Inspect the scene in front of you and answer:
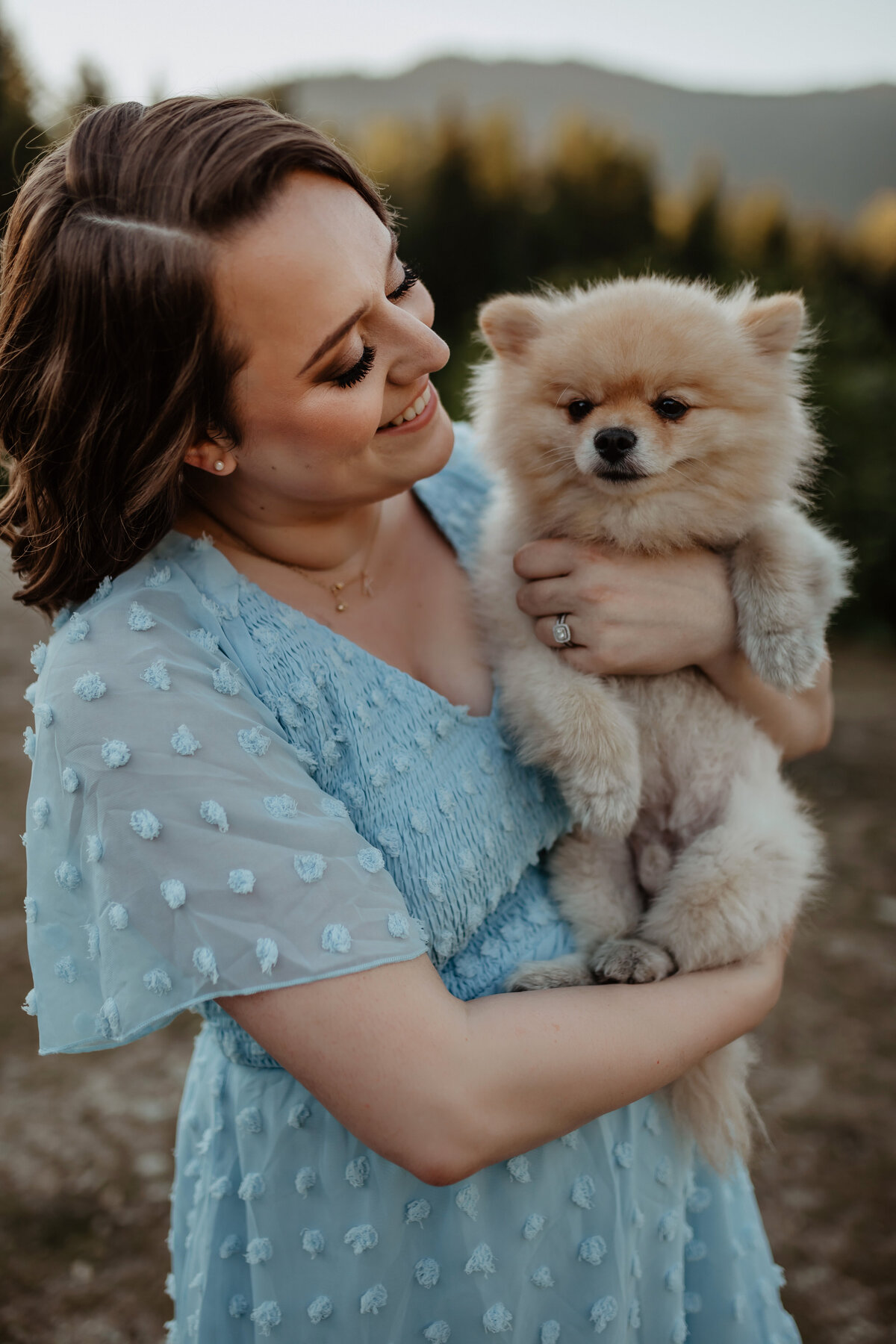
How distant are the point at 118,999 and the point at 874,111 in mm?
14080

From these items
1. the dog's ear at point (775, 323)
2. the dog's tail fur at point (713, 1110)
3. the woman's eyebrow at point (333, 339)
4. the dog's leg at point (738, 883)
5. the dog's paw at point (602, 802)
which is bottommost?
the dog's tail fur at point (713, 1110)

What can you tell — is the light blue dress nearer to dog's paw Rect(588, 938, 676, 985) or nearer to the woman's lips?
dog's paw Rect(588, 938, 676, 985)

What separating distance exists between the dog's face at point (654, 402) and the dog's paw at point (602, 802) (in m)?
0.49

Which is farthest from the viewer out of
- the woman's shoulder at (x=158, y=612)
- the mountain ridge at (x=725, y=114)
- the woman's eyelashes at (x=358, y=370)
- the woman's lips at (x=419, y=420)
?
the mountain ridge at (x=725, y=114)

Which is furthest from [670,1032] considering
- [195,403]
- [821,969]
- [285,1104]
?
[821,969]

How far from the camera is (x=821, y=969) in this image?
153 inches

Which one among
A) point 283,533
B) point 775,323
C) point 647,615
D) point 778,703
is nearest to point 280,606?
point 283,533

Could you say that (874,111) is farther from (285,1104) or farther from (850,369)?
(285,1104)

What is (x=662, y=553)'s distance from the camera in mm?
1768

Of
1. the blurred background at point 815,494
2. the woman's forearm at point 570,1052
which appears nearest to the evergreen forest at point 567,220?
the blurred background at point 815,494

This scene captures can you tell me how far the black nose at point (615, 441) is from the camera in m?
1.64

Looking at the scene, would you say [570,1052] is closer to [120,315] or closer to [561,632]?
[561,632]

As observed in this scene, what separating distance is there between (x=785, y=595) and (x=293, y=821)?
1.03 m

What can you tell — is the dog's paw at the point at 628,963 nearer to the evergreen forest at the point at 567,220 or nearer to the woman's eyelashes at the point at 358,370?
the woman's eyelashes at the point at 358,370
